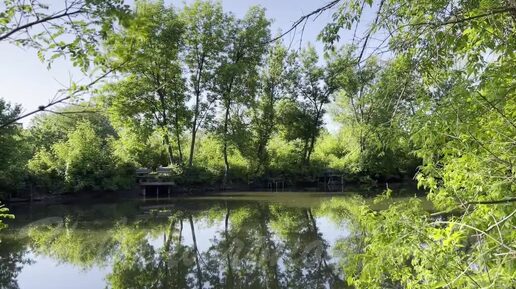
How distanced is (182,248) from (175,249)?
14 centimetres

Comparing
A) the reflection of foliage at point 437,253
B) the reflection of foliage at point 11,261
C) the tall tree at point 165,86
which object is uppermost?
the tall tree at point 165,86

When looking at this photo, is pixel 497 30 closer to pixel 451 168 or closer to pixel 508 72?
pixel 508 72

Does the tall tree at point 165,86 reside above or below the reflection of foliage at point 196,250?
above

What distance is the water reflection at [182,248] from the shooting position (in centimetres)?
543

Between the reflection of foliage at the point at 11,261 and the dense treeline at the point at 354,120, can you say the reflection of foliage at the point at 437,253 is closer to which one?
the dense treeline at the point at 354,120

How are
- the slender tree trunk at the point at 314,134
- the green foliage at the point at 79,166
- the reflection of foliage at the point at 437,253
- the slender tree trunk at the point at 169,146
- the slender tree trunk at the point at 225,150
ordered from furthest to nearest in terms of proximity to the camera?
the slender tree trunk at the point at 314,134 → the slender tree trunk at the point at 225,150 → the slender tree trunk at the point at 169,146 → the green foliage at the point at 79,166 → the reflection of foliage at the point at 437,253

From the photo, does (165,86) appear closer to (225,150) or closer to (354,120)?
(225,150)

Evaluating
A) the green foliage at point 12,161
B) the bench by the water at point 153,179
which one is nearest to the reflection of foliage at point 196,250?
the green foliage at point 12,161

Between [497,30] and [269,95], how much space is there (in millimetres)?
22676

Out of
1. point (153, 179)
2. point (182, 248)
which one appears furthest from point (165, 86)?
point (182, 248)

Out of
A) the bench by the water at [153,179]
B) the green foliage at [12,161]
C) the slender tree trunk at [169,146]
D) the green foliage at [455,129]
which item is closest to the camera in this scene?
the green foliage at [455,129]

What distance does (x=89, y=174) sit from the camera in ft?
54.2

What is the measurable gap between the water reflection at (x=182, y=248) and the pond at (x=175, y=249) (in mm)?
13

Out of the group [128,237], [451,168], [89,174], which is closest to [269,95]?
[89,174]
